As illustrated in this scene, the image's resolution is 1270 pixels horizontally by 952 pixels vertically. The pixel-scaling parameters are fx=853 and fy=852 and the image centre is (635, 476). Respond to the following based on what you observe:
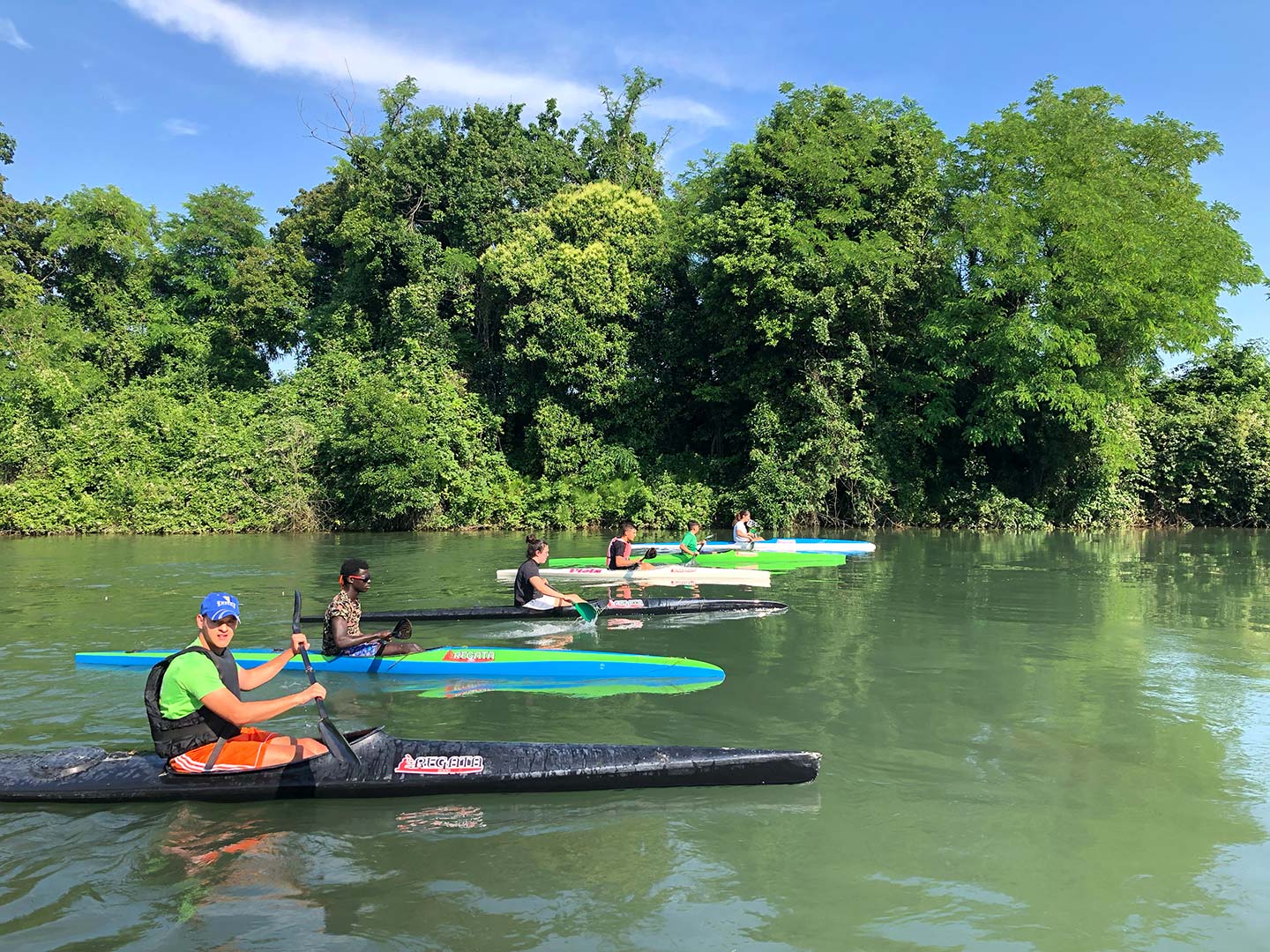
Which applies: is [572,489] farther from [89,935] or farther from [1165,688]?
[89,935]

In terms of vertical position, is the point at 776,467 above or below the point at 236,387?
below

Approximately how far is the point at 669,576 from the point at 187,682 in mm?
10438

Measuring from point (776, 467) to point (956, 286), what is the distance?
315 inches

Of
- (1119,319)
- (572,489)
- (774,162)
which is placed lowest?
(572,489)

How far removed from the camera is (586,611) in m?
11.1

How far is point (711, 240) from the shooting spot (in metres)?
26.6

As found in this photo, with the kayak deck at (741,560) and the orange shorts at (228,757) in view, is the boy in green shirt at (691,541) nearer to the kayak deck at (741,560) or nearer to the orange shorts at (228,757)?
the kayak deck at (741,560)

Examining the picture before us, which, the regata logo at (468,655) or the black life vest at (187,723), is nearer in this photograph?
the black life vest at (187,723)

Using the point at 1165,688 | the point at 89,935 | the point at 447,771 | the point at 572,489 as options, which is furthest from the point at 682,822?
the point at 572,489

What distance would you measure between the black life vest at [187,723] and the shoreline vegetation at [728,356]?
68.9ft


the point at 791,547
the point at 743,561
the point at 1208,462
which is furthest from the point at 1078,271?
the point at 743,561

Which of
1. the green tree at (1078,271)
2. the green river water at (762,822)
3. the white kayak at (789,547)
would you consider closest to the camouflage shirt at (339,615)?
the green river water at (762,822)

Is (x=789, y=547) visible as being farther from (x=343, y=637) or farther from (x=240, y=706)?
(x=240, y=706)

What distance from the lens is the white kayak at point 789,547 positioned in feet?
59.3
